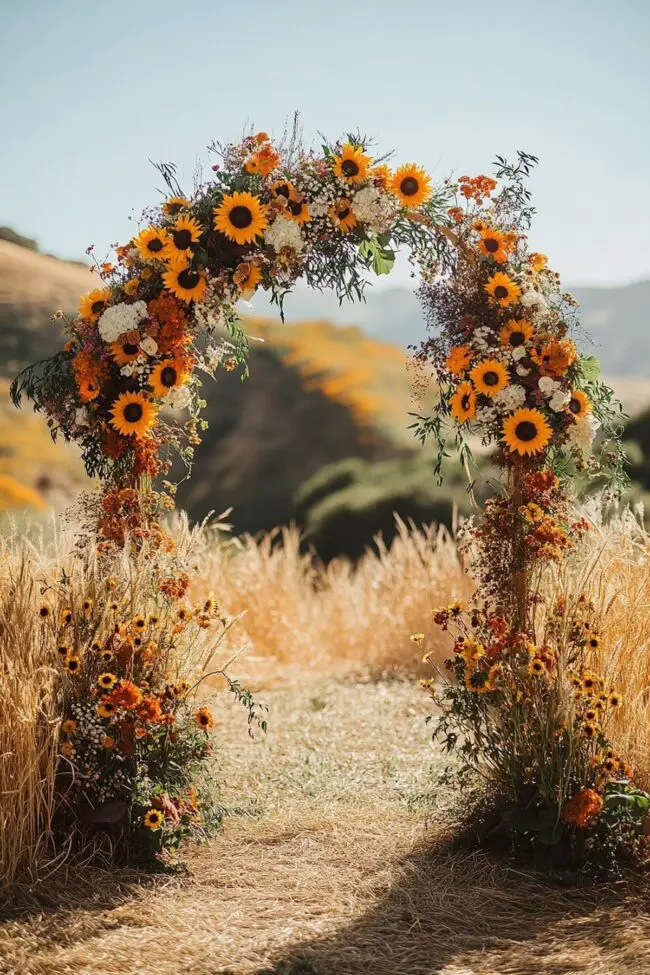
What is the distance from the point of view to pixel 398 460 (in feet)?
45.6

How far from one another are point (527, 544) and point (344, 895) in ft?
4.55

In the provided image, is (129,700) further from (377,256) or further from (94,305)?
(377,256)

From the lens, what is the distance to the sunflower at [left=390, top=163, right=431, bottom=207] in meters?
3.99

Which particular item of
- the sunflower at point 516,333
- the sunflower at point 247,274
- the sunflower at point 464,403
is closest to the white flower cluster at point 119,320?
the sunflower at point 247,274

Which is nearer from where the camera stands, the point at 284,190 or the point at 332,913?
the point at 332,913

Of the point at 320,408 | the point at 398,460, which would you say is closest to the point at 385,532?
the point at 398,460

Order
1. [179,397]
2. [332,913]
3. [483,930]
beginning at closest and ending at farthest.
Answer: [483,930]
[332,913]
[179,397]

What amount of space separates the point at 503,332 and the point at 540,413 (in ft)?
1.14

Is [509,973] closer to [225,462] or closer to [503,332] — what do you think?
[503,332]

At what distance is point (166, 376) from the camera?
13.1ft

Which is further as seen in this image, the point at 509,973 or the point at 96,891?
the point at 96,891

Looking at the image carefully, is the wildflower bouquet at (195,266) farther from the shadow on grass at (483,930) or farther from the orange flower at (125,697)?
the shadow on grass at (483,930)

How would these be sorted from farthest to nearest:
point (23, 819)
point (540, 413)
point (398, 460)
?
1. point (398, 460)
2. point (540, 413)
3. point (23, 819)

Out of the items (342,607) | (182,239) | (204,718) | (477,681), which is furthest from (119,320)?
(342,607)
